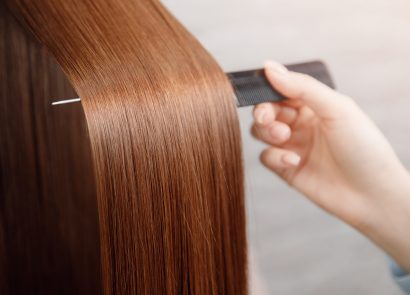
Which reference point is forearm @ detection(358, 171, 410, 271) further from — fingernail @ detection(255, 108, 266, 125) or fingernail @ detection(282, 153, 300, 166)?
fingernail @ detection(255, 108, 266, 125)

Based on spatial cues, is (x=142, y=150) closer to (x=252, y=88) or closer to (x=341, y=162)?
(x=252, y=88)

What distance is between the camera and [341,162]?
2.66ft

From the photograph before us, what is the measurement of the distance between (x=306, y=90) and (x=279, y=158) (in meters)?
0.16

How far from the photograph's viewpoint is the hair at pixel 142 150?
19.6 inches

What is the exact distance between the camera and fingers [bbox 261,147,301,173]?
75 cm

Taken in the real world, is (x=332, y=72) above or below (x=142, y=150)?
above

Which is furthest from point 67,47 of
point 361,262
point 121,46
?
point 361,262

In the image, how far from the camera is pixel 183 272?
558 mm

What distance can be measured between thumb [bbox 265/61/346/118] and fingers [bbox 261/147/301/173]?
0.08m

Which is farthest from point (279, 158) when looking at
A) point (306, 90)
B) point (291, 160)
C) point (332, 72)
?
point (332, 72)

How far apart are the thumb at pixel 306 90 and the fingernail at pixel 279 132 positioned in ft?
0.18

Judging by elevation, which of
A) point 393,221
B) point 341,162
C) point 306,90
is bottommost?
point 393,221

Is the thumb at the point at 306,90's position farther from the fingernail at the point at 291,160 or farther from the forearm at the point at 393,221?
A: the forearm at the point at 393,221

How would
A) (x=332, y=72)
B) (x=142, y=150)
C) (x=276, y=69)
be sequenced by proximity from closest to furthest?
1. (x=142, y=150)
2. (x=276, y=69)
3. (x=332, y=72)
